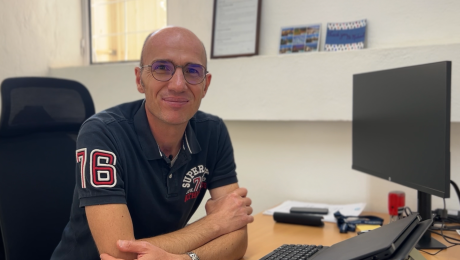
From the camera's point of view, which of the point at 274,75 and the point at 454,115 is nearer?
the point at 454,115

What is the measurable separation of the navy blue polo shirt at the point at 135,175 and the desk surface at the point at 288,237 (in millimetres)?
254

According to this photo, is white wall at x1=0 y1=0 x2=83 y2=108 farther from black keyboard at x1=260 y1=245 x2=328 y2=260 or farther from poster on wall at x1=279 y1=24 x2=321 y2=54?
black keyboard at x1=260 y1=245 x2=328 y2=260

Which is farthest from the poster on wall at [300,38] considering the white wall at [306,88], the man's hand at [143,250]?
the man's hand at [143,250]

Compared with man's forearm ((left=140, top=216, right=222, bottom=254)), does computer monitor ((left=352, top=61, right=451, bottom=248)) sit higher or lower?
higher

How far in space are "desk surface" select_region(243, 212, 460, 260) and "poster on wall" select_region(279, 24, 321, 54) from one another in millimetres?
897

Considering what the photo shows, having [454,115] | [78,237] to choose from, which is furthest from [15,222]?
[454,115]

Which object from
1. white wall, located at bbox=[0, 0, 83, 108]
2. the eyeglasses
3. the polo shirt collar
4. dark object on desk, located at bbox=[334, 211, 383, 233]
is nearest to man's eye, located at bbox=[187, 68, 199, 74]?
the eyeglasses

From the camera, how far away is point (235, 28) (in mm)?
2299

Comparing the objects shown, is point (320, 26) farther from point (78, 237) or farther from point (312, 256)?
point (78, 237)

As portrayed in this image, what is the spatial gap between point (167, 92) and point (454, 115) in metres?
1.22

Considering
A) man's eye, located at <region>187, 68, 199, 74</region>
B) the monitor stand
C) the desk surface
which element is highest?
man's eye, located at <region>187, 68, 199, 74</region>

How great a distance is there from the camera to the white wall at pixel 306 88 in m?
1.87

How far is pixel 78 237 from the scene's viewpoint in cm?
129

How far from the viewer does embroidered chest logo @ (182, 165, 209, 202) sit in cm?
140
